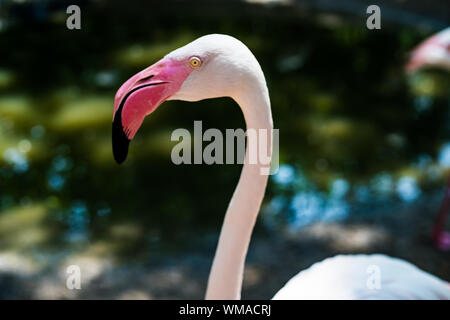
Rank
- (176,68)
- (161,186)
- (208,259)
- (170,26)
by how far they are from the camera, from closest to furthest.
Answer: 1. (176,68)
2. (208,259)
3. (161,186)
4. (170,26)

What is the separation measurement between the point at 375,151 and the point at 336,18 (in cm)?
325

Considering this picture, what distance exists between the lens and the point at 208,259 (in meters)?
4.22

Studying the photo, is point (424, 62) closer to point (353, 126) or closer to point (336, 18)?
point (353, 126)

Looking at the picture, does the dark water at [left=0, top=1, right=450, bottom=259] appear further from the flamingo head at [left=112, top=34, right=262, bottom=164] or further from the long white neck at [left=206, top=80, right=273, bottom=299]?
the flamingo head at [left=112, top=34, right=262, bottom=164]

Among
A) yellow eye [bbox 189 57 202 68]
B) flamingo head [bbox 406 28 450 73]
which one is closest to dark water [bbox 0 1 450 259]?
flamingo head [bbox 406 28 450 73]

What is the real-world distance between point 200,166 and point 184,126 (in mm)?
629

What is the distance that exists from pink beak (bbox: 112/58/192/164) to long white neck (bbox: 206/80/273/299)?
10.3 inches

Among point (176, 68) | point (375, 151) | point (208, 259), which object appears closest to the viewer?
point (176, 68)

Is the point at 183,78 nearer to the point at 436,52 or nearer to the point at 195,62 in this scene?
the point at 195,62

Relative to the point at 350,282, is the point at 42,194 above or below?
above

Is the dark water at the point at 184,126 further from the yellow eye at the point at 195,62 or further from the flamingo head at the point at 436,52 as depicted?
the yellow eye at the point at 195,62
